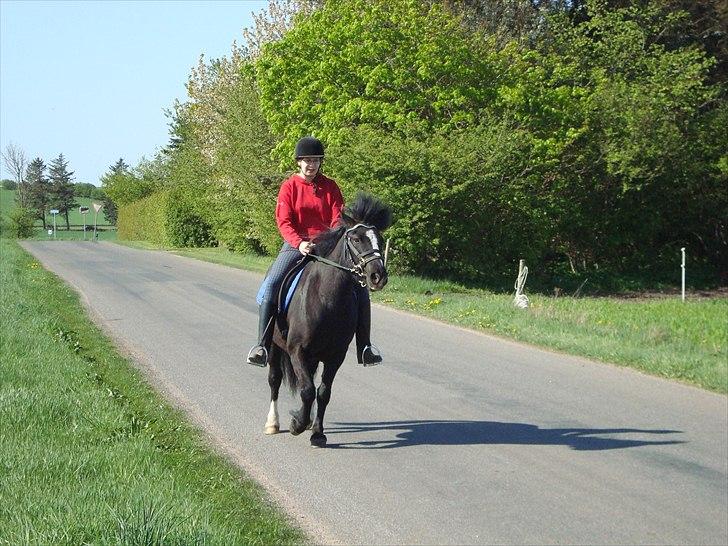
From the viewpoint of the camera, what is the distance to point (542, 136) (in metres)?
32.1

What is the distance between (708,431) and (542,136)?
926 inches

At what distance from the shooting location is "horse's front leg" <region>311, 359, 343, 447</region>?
28.9ft

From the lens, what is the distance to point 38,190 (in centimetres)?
12962

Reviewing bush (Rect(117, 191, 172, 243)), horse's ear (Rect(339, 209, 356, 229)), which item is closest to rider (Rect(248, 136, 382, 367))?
horse's ear (Rect(339, 209, 356, 229))

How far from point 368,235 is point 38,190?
129584mm

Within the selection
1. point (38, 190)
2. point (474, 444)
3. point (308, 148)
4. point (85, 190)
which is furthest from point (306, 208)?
point (85, 190)

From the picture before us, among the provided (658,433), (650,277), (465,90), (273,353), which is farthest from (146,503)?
(650,277)

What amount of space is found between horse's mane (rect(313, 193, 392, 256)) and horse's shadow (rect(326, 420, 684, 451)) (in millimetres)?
1891

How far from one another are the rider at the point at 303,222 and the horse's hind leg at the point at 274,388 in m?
0.26

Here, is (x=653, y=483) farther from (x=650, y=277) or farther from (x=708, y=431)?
(x=650, y=277)

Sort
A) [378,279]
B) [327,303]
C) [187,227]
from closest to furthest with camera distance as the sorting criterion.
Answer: [378,279] → [327,303] → [187,227]

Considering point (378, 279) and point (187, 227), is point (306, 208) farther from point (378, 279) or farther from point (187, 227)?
point (187, 227)

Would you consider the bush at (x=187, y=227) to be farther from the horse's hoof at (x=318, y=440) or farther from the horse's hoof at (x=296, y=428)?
the horse's hoof at (x=318, y=440)

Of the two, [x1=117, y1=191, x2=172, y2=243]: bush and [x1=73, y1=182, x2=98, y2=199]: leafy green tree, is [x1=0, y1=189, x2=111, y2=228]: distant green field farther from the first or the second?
[x1=117, y1=191, x2=172, y2=243]: bush
